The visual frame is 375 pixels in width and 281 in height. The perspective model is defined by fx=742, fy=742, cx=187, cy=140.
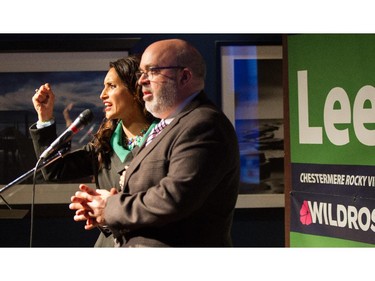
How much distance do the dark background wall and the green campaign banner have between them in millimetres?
411

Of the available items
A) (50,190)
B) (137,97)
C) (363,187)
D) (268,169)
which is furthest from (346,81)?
(50,190)

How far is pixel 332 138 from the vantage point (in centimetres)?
409

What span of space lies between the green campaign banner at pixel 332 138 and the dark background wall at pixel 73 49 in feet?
1.35

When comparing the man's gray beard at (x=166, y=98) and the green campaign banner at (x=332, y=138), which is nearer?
the man's gray beard at (x=166, y=98)

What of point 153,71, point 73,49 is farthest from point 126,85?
point 73,49

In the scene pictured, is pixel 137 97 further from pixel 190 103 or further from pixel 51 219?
pixel 51 219

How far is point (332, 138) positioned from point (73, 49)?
5.54ft

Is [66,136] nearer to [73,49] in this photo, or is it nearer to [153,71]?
[153,71]

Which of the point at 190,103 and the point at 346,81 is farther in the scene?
the point at 346,81

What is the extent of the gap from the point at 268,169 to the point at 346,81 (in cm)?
92

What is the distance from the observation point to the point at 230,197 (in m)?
2.74

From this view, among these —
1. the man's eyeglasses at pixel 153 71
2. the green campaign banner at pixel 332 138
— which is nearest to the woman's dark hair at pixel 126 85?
the man's eyeglasses at pixel 153 71

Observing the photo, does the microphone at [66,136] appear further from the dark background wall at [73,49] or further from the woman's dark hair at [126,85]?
the dark background wall at [73,49]

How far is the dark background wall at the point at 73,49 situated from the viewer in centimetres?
458
